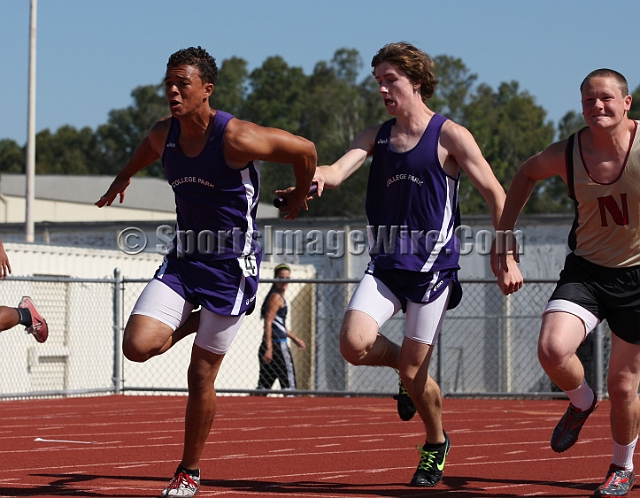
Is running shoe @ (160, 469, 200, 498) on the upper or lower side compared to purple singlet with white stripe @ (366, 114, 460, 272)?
lower

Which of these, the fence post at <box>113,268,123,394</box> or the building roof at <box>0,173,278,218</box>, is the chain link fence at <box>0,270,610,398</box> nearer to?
the fence post at <box>113,268,123,394</box>

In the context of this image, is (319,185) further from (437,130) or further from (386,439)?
(386,439)

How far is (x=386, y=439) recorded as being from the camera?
939cm

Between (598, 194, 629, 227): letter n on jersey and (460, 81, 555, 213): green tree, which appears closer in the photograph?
(598, 194, 629, 227): letter n on jersey

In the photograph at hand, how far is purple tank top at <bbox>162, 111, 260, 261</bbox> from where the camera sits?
18.8 feet

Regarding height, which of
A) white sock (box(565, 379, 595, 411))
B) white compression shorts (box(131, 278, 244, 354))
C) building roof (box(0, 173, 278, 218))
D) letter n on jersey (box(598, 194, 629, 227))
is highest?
building roof (box(0, 173, 278, 218))

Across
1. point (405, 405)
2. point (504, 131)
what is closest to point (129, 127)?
point (504, 131)

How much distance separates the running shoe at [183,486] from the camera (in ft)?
18.5

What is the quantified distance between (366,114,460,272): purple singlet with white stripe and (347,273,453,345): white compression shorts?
0.15 m

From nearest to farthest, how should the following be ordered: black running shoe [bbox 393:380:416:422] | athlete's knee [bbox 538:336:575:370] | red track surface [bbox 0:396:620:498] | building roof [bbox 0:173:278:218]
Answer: athlete's knee [bbox 538:336:575:370]
red track surface [bbox 0:396:620:498]
black running shoe [bbox 393:380:416:422]
building roof [bbox 0:173:278:218]

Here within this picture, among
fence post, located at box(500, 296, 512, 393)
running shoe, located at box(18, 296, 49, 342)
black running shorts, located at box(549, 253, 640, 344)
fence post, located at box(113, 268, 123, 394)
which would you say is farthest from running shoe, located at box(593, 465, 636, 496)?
fence post, located at box(500, 296, 512, 393)

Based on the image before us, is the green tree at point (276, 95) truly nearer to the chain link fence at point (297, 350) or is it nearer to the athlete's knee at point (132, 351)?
the chain link fence at point (297, 350)

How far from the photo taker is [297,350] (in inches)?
823

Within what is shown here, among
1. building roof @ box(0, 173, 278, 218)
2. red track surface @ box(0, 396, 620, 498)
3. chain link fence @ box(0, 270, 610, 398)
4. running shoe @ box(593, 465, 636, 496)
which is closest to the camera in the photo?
running shoe @ box(593, 465, 636, 496)
